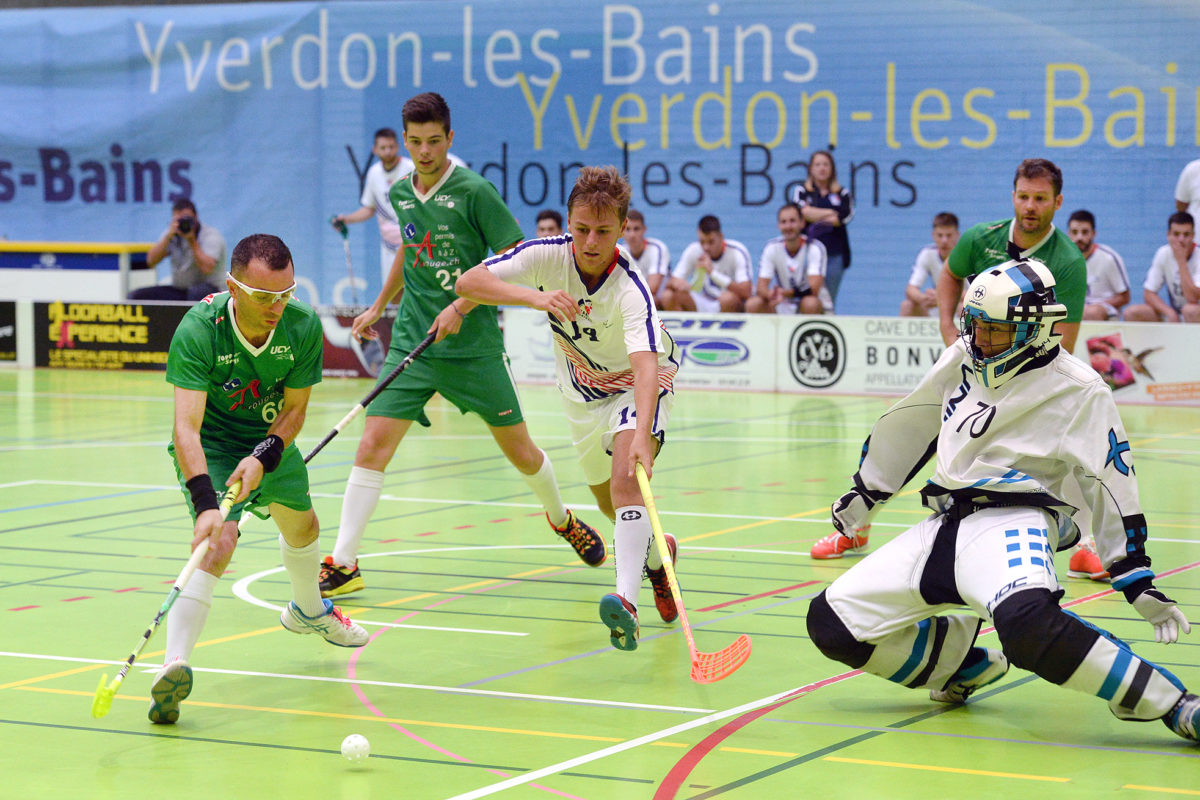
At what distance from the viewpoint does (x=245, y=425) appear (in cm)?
564

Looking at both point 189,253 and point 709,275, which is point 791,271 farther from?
point 189,253

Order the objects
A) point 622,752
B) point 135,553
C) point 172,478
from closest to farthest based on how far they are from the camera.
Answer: point 622,752 → point 135,553 → point 172,478

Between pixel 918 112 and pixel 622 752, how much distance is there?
613 inches

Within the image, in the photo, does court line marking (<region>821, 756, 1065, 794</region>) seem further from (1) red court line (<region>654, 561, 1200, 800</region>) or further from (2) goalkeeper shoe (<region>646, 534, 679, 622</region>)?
(2) goalkeeper shoe (<region>646, 534, 679, 622</region>)

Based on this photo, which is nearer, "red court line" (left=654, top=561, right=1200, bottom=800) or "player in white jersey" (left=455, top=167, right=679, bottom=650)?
"red court line" (left=654, top=561, right=1200, bottom=800)

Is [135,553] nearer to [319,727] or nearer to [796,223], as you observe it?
[319,727]

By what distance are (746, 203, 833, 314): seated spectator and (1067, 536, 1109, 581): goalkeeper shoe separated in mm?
10348

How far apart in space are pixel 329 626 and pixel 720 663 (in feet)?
4.88

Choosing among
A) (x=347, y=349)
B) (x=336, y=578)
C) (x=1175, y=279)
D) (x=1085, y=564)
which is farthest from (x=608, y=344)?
(x=347, y=349)

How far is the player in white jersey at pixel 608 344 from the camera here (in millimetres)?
5879

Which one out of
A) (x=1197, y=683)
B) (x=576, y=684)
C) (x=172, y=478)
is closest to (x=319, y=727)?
(x=576, y=684)

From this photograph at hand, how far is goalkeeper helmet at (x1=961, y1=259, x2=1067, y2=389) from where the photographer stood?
4988 mm

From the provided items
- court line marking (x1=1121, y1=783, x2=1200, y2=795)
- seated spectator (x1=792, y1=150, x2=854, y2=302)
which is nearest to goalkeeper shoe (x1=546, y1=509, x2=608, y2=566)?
court line marking (x1=1121, y1=783, x2=1200, y2=795)

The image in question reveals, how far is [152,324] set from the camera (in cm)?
1891
